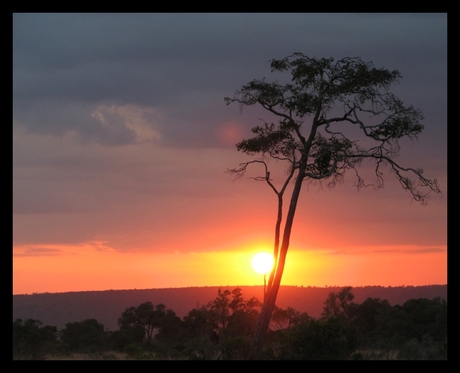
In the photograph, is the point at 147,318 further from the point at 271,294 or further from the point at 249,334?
the point at 271,294

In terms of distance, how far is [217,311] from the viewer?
54.8m

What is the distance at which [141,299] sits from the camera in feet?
426

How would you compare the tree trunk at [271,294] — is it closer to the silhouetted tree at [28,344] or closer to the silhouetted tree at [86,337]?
the silhouetted tree at [28,344]

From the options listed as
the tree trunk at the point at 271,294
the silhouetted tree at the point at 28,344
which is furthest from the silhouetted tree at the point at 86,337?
the tree trunk at the point at 271,294

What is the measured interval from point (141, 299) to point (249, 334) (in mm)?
81136

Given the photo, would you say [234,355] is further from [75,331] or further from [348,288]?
[348,288]

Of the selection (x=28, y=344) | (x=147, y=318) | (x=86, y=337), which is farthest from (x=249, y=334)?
(x=28, y=344)

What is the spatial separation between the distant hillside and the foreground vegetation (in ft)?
178

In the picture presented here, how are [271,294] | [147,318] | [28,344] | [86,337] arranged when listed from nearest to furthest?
[271,294]
[28,344]
[86,337]
[147,318]

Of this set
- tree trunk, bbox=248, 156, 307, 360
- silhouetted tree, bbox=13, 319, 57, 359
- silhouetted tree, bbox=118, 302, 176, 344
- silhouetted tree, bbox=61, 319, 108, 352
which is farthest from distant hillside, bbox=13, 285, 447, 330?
tree trunk, bbox=248, 156, 307, 360

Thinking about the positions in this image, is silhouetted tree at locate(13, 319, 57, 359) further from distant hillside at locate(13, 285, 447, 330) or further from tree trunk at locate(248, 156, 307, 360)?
distant hillside at locate(13, 285, 447, 330)
